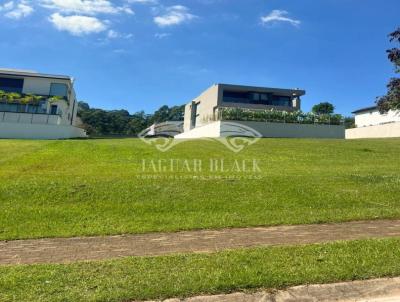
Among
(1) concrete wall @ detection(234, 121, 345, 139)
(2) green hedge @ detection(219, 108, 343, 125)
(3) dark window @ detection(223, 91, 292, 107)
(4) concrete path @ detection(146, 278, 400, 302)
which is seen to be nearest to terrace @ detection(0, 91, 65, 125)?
(2) green hedge @ detection(219, 108, 343, 125)

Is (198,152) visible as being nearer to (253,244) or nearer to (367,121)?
(253,244)

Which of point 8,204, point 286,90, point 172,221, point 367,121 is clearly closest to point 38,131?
point 8,204

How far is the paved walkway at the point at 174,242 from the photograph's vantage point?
568cm

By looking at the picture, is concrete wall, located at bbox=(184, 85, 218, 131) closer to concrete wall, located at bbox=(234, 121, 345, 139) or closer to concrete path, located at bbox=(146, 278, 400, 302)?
concrete wall, located at bbox=(234, 121, 345, 139)

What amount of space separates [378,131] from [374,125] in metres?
1.34

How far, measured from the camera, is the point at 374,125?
1661 inches

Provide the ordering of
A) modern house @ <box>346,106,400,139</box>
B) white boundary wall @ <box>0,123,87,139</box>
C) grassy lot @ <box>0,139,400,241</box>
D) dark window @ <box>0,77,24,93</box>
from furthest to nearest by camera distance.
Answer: dark window @ <box>0,77,24,93</box> < modern house @ <box>346,106,400,139</box> < white boundary wall @ <box>0,123,87,139</box> < grassy lot @ <box>0,139,400,241</box>

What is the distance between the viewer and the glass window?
4397 centimetres

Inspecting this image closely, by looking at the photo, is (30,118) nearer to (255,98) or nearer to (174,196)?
(174,196)

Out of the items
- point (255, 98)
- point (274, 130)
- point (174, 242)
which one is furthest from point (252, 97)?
point (174, 242)

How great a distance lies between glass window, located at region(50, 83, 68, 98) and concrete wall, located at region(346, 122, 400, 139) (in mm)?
34388

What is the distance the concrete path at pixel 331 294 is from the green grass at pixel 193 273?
0.12m

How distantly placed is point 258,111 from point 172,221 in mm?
25263

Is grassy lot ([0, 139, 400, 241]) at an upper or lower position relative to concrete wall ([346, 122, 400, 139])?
lower
